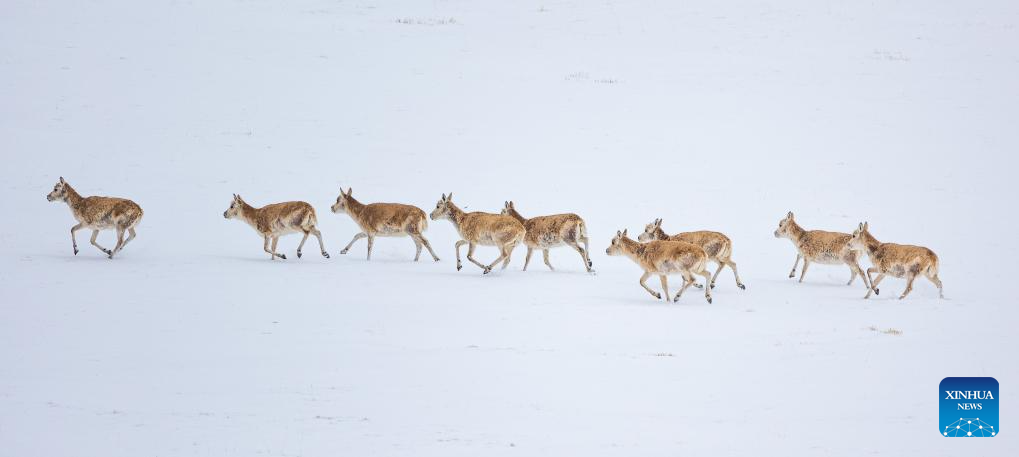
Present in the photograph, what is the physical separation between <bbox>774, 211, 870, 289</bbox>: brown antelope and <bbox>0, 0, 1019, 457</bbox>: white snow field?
1.58 feet

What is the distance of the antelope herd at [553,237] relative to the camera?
1888 cm

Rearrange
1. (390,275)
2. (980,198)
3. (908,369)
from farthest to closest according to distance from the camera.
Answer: (980,198) < (390,275) < (908,369)

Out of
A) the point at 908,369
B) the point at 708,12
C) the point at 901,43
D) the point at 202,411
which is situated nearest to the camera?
the point at 202,411

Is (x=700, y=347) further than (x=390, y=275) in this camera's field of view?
No

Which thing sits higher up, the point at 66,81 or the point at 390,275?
the point at 66,81

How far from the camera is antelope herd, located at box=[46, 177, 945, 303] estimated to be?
61.9ft

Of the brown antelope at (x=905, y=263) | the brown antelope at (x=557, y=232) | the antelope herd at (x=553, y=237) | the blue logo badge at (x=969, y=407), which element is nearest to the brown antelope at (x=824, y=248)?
the antelope herd at (x=553, y=237)

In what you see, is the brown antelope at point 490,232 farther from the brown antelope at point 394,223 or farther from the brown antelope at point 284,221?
the brown antelope at point 284,221

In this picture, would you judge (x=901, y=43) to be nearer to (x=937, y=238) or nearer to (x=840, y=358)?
(x=937, y=238)

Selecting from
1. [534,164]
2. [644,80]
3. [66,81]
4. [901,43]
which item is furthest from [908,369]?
[901,43]

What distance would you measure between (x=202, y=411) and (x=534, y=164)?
19.0 meters

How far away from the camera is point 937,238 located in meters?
24.5

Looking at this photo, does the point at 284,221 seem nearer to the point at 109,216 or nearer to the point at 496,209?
the point at 109,216

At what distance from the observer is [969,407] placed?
12.4 meters
